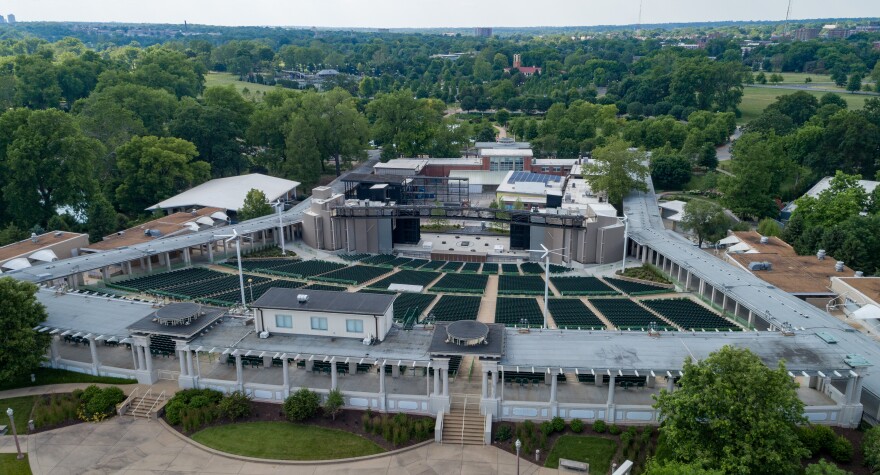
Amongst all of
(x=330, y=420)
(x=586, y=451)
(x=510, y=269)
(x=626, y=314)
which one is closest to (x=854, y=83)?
(x=510, y=269)

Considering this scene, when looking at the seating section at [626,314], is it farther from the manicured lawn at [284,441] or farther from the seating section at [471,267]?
the manicured lawn at [284,441]

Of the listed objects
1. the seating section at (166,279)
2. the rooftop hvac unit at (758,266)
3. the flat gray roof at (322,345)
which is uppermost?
the flat gray roof at (322,345)

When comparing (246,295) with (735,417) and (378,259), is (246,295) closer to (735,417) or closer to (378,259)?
(378,259)

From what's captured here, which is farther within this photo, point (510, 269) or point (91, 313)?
point (510, 269)

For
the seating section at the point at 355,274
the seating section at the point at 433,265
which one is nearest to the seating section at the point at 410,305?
the seating section at the point at 355,274

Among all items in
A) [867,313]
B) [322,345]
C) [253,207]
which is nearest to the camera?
[322,345]
